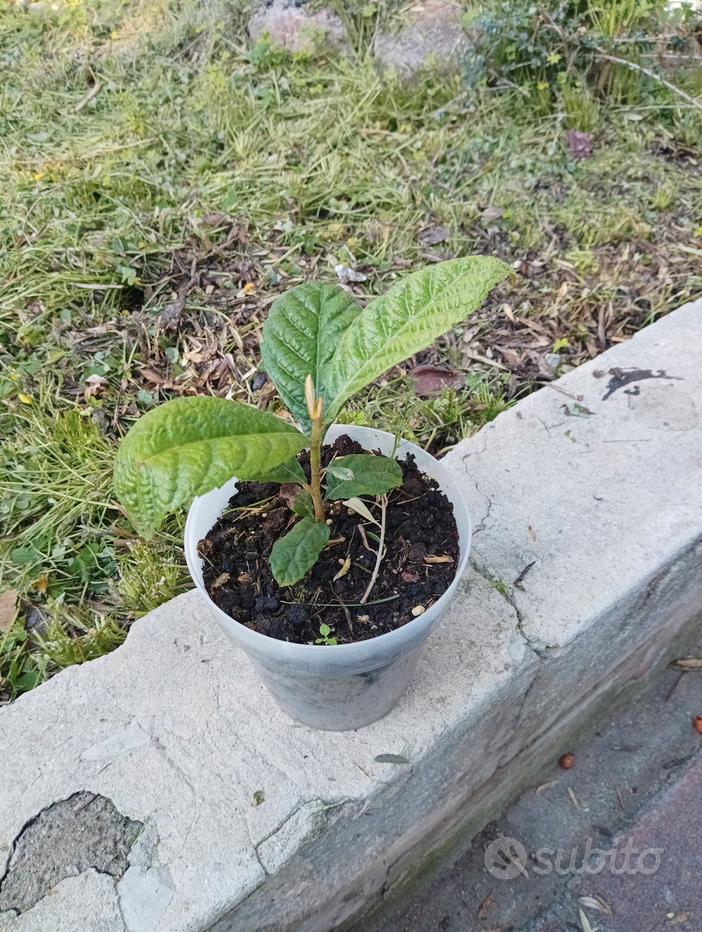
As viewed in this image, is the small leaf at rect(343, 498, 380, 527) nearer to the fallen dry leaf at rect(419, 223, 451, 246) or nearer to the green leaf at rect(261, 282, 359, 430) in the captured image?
the green leaf at rect(261, 282, 359, 430)

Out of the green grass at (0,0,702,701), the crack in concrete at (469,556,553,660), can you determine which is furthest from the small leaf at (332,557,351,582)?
the green grass at (0,0,702,701)

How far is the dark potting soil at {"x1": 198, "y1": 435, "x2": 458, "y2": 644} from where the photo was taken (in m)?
1.20

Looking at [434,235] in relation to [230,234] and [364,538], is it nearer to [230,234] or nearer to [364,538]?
[230,234]

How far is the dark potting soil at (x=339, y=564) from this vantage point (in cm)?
120

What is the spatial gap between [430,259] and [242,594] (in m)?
1.80

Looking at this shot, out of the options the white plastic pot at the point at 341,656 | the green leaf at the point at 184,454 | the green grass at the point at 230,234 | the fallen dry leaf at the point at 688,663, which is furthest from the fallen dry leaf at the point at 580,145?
the green leaf at the point at 184,454

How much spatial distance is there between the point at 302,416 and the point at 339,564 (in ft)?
0.95

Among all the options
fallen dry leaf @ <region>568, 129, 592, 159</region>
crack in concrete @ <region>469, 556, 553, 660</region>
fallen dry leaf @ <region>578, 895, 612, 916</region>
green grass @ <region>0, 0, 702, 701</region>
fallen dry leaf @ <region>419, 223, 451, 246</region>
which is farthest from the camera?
fallen dry leaf @ <region>568, 129, 592, 159</region>

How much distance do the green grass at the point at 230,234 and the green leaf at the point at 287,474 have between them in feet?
2.51

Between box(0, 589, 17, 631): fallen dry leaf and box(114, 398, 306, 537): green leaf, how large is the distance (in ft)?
3.79

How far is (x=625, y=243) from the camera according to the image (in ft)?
8.89

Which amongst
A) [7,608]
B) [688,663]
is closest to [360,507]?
[7,608]

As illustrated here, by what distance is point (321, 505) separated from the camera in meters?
1.20

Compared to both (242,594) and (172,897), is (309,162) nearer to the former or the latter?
(242,594)
